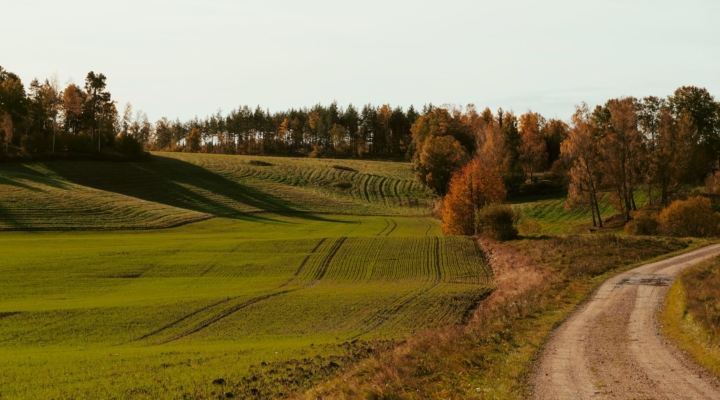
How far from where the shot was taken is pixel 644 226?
62.4 metres

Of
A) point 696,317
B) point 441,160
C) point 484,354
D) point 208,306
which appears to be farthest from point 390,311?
point 441,160

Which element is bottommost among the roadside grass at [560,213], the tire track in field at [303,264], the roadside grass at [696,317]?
the tire track in field at [303,264]

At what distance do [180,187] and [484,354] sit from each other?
92.0 m

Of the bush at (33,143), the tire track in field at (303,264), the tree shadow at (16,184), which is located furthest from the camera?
the bush at (33,143)

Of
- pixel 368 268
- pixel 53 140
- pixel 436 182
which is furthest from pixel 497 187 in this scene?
pixel 53 140

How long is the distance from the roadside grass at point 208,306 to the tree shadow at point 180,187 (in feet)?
77.1

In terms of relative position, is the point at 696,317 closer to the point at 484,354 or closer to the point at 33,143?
the point at 484,354

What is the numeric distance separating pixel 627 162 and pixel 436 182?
119 ft

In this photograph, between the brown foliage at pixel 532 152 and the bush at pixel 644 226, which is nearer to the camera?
the bush at pixel 644 226

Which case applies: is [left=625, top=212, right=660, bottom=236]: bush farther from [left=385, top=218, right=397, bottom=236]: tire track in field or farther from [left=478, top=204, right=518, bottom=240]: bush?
[left=385, top=218, right=397, bottom=236]: tire track in field

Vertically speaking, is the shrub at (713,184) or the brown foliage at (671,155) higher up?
the brown foliage at (671,155)

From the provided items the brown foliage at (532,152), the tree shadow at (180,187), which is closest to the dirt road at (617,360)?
the tree shadow at (180,187)

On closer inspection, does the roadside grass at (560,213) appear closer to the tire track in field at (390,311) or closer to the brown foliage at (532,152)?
the brown foliage at (532,152)

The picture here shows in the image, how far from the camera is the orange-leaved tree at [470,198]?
69.7 meters
